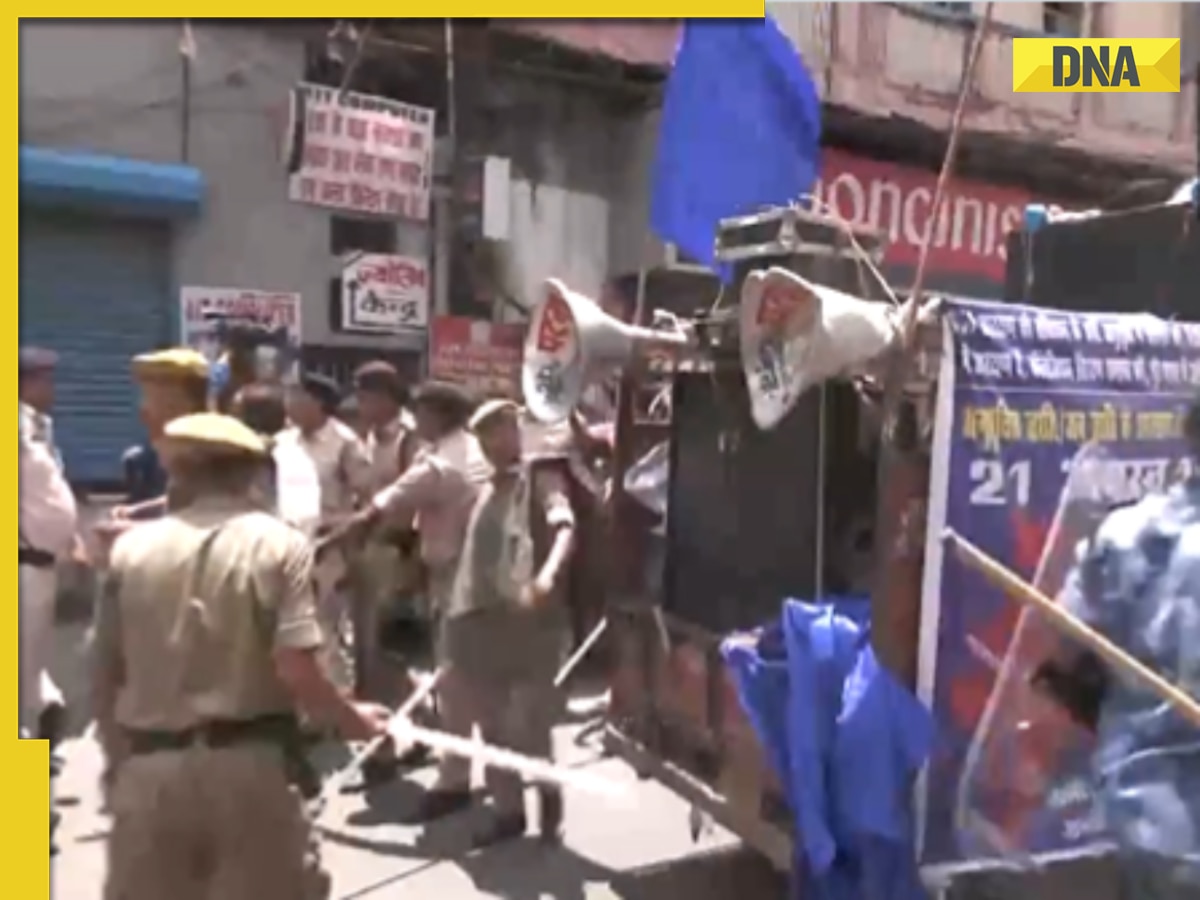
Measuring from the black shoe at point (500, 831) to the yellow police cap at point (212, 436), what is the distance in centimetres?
256

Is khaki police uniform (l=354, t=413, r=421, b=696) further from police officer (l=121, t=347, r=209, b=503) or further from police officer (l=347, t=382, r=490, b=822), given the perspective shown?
police officer (l=121, t=347, r=209, b=503)

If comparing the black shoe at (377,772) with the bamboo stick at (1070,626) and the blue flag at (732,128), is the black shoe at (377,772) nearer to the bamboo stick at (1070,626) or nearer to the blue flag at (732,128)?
the blue flag at (732,128)

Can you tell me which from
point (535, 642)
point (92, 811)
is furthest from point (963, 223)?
point (92, 811)

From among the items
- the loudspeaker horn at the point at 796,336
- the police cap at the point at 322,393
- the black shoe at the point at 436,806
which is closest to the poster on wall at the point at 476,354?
the police cap at the point at 322,393

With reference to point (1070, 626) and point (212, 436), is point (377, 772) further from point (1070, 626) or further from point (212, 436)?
point (1070, 626)

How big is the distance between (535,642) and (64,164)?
5.29 m

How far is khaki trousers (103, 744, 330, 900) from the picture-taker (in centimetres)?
312

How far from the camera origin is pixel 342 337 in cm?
1008

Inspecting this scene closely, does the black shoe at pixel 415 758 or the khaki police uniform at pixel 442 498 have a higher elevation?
the khaki police uniform at pixel 442 498

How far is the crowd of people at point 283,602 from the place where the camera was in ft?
10.2

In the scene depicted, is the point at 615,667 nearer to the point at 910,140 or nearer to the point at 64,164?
the point at 64,164

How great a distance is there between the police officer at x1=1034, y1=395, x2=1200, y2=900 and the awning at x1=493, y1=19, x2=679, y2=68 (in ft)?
26.0

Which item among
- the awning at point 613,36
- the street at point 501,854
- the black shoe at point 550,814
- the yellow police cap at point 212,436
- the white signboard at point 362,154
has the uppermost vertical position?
the awning at point 613,36

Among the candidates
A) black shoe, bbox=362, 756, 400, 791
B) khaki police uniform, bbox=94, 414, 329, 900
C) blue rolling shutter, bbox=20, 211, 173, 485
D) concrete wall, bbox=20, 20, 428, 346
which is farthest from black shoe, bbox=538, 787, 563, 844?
concrete wall, bbox=20, 20, 428, 346
